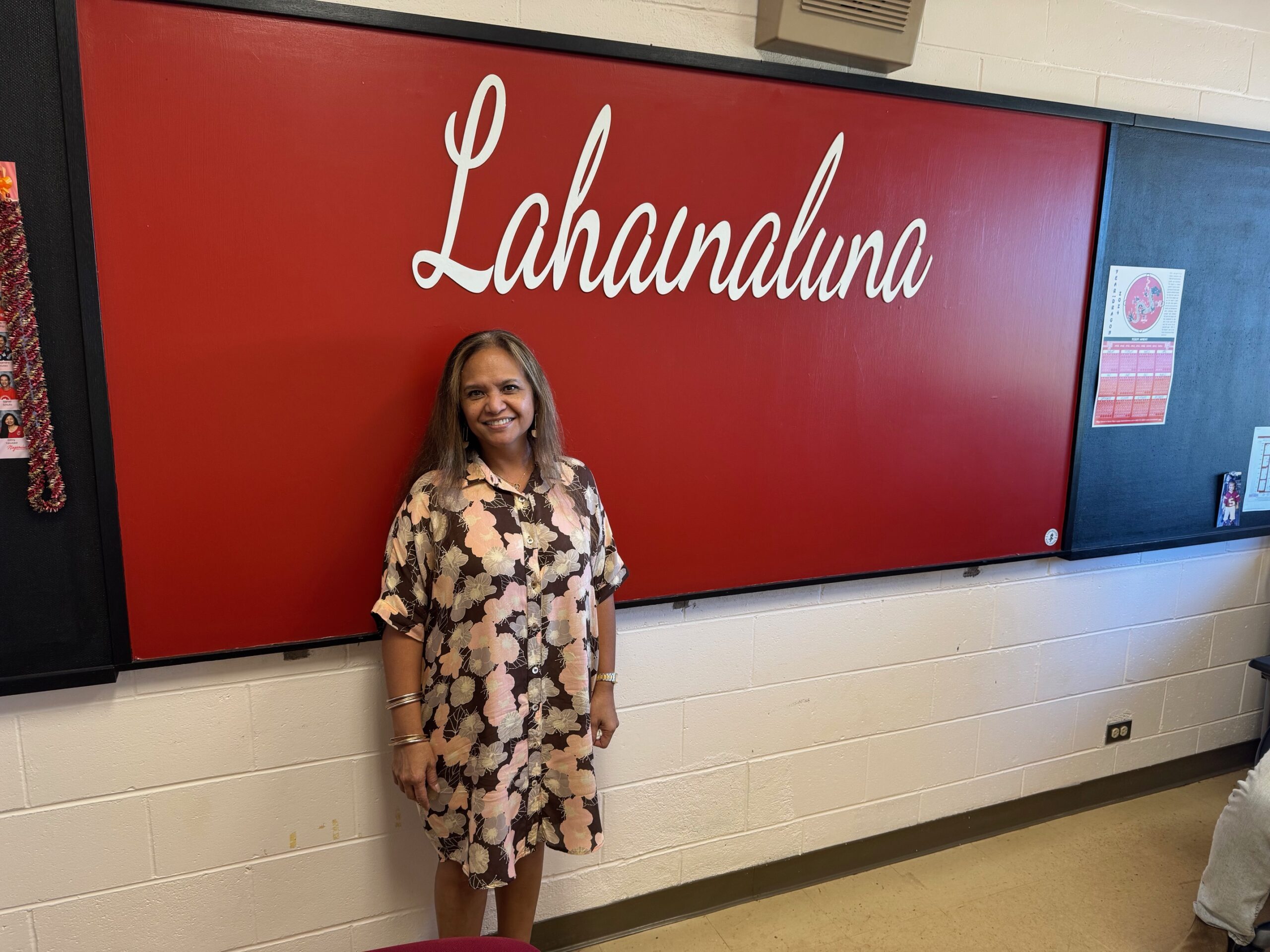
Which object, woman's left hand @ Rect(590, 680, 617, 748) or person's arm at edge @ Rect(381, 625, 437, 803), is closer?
person's arm at edge @ Rect(381, 625, 437, 803)

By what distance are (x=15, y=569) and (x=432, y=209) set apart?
0.97 metres

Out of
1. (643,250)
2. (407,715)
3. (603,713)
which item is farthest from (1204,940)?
(643,250)

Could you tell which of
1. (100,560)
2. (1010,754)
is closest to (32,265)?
(100,560)

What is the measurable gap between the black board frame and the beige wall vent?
43 millimetres

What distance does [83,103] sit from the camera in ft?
4.33

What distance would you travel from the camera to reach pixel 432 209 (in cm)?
156

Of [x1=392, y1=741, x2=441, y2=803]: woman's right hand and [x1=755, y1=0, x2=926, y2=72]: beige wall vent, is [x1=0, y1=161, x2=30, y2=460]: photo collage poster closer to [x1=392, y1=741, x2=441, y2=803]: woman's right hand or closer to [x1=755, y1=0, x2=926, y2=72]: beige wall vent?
[x1=392, y1=741, x2=441, y2=803]: woman's right hand

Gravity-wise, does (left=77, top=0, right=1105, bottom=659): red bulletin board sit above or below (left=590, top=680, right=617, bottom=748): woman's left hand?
above

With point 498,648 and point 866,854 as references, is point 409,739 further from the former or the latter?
point 866,854

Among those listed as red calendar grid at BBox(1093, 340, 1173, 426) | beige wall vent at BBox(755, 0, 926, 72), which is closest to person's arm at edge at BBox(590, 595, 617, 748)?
beige wall vent at BBox(755, 0, 926, 72)

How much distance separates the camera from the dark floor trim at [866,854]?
2.03 metres

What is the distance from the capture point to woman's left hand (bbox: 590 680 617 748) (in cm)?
168

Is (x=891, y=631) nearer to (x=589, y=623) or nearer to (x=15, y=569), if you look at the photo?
(x=589, y=623)

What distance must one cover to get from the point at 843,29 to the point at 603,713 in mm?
1565
